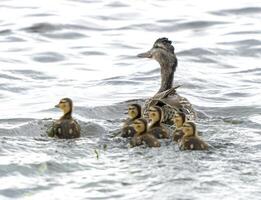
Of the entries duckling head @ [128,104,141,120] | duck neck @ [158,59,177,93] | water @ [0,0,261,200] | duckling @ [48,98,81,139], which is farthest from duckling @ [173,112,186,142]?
duck neck @ [158,59,177,93]

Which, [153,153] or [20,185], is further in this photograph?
[153,153]

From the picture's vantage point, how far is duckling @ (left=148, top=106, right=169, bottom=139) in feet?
35.7

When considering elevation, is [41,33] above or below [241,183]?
above

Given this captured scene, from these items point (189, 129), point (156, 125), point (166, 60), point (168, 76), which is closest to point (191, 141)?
point (189, 129)

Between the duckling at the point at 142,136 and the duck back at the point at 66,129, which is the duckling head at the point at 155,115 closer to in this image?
the duckling at the point at 142,136

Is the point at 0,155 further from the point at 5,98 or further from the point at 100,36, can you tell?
the point at 100,36

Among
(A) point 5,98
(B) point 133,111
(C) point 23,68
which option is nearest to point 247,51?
(C) point 23,68

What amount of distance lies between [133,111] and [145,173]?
168 cm

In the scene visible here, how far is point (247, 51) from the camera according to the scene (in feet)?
58.0

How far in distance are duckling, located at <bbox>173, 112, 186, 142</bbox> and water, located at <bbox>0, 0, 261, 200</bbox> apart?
0.43ft

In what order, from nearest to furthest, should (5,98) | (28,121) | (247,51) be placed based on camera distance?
(28,121), (5,98), (247,51)

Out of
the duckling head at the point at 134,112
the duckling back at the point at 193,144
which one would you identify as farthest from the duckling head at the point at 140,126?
the duckling head at the point at 134,112

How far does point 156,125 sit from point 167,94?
1.09 metres

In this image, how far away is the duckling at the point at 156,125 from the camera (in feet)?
35.7
